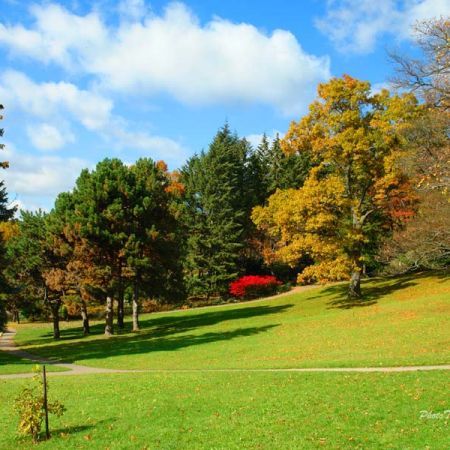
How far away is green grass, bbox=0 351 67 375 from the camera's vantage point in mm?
23433

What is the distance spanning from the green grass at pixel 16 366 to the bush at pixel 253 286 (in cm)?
3176

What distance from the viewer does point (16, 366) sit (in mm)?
25062

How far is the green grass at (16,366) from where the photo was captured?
76.9 feet

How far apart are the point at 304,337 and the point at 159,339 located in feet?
37.5

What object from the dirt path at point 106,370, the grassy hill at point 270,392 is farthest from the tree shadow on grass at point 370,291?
the dirt path at point 106,370

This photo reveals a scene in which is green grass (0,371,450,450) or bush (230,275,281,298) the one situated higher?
bush (230,275,281,298)

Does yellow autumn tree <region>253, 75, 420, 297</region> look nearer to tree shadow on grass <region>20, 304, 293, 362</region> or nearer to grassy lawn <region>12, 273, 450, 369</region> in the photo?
grassy lawn <region>12, 273, 450, 369</region>

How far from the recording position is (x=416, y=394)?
37.6 ft

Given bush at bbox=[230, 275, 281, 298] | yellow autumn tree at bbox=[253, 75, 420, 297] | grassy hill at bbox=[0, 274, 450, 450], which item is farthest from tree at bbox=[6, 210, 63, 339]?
bush at bbox=[230, 275, 281, 298]

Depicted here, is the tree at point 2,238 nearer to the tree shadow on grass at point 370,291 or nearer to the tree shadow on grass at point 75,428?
the tree shadow on grass at point 75,428

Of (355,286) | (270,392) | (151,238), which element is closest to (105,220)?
(151,238)

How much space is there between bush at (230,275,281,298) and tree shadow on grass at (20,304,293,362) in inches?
492

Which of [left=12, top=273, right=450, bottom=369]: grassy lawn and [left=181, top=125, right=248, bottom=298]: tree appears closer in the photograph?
[left=12, top=273, right=450, bottom=369]: grassy lawn

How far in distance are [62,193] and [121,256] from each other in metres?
9.18
